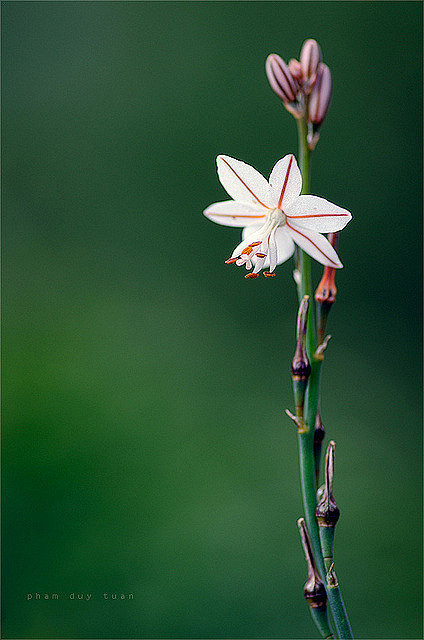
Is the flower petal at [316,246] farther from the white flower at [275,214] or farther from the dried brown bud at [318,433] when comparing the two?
Result: the dried brown bud at [318,433]

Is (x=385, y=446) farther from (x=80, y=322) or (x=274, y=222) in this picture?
(x=274, y=222)

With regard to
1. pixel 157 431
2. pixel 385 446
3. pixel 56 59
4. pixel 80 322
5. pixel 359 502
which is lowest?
pixel 359 502

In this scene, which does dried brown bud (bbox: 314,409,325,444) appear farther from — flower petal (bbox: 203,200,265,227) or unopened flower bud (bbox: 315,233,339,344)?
flower petal (bbox: 203,200,265,227)

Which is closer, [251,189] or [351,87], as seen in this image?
[251,189]

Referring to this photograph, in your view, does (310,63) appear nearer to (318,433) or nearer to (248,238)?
(248,238)

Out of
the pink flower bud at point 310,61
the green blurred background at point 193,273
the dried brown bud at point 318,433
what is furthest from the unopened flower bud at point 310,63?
the green blurred background at point 193,273

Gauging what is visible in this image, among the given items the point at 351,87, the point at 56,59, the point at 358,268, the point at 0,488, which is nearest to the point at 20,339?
the point at 0,488
